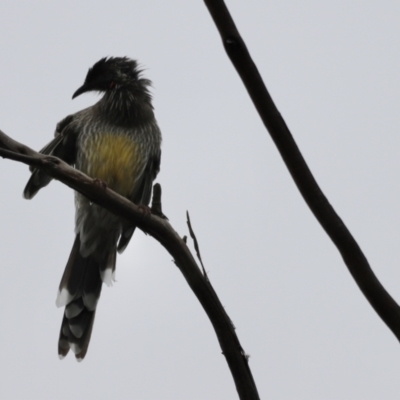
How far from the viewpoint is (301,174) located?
2.07 m

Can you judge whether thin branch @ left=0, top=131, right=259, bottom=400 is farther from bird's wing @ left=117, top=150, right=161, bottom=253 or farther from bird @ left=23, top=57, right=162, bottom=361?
bird's wing @ left=117, top=150, right=161, bottom=253

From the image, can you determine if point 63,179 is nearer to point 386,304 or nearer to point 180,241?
point 180,241

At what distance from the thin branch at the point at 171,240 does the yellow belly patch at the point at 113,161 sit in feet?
7.29

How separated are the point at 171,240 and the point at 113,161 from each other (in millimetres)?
2581

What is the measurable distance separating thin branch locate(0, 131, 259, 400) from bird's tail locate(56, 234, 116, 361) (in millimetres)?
2100

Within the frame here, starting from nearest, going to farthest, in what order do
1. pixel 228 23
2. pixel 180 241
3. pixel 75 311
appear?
pixel 228 23 → pixel 180 241 → pixel 75 311

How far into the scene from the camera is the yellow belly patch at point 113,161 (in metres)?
5.56

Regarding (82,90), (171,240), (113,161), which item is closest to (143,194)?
(113,161)

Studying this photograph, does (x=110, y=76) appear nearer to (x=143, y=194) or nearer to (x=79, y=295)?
(x=143, y=194)

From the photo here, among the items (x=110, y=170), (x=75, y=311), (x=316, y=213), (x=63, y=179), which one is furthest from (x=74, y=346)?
(x=316, y=213)

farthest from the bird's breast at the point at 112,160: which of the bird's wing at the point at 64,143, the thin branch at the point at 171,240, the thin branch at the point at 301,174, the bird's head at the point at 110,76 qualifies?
the thin branch at the point at 301,174

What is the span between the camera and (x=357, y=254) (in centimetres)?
205

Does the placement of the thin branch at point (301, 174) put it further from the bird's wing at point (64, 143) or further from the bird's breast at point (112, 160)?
the bird's wing at point (64, 143)

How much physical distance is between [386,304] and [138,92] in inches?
173
